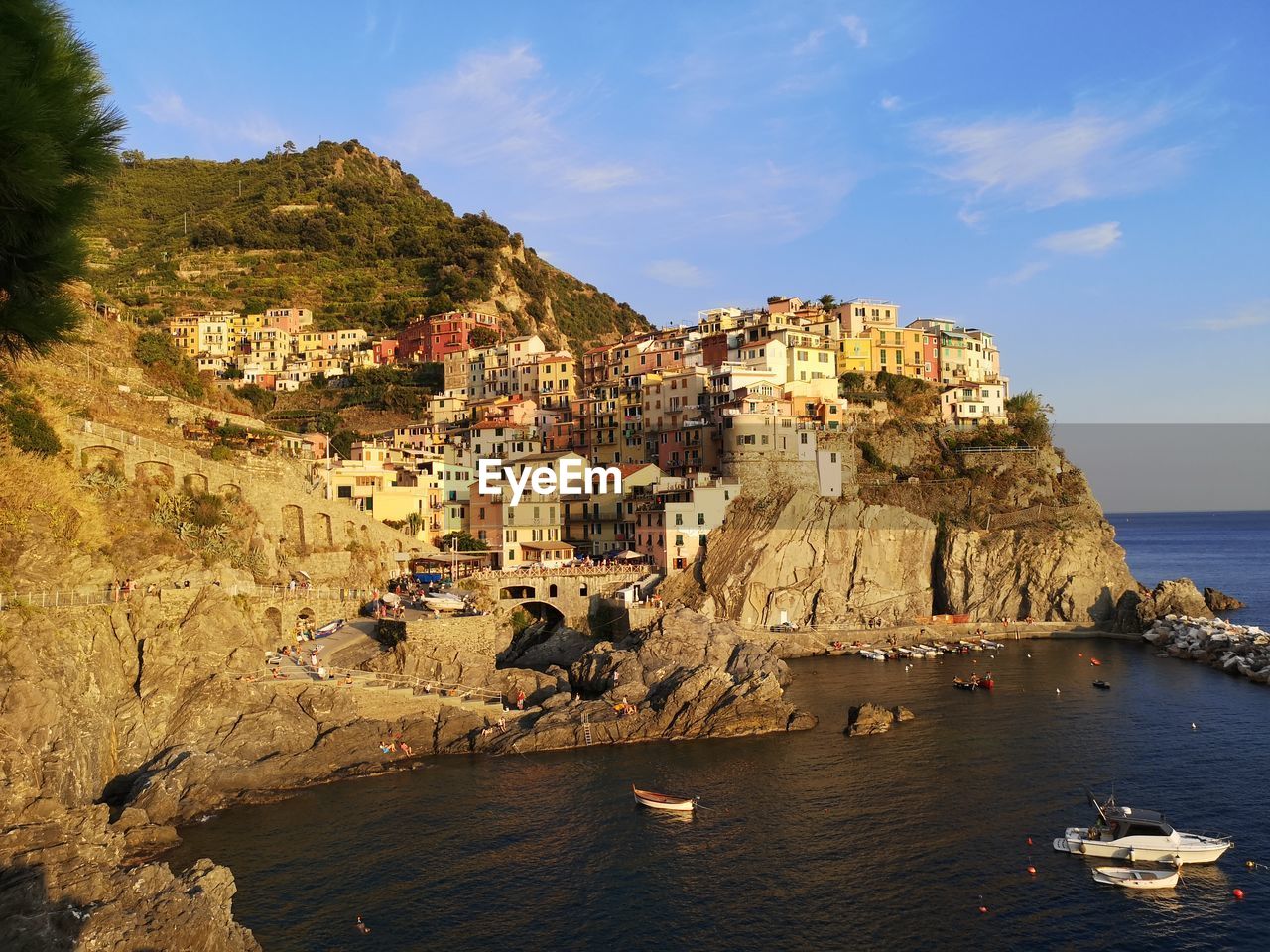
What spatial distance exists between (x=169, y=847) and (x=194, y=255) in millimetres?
112561

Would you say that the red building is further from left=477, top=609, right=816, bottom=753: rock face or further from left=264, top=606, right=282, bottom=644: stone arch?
left=477, top=609, right=816, bottom=753: rock face

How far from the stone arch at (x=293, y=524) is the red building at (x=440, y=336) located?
175 feet

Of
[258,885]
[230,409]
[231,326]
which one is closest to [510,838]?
[258,885]

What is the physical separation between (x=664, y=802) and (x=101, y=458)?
30.4 m

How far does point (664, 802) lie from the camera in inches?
1309

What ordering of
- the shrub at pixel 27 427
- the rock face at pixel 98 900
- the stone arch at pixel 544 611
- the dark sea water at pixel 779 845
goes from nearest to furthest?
the rock face at pixel 98 900 < the dark sea water at pixel 779 845 < the shrub at pixel 27 427 < the stone arch at pixel 544 611

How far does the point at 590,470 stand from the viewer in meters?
71.4

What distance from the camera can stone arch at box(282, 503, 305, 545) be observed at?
52781 millimetres

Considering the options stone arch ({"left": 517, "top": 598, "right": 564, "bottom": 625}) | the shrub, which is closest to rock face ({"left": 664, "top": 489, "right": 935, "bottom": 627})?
stone arch ({"left": 517, "top": 598, "right": 564, "bottom": 625})

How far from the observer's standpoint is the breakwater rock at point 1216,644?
55.0m

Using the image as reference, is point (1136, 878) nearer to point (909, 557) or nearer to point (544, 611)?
point (544, 611)

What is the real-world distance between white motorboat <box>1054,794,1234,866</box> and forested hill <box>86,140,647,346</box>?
96.6m

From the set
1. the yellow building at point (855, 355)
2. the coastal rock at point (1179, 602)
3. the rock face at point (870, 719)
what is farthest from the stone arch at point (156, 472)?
the coastal rock at point (1179, 602)

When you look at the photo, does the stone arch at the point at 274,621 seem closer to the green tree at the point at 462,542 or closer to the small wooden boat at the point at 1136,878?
the green tree at the point at 462,542
